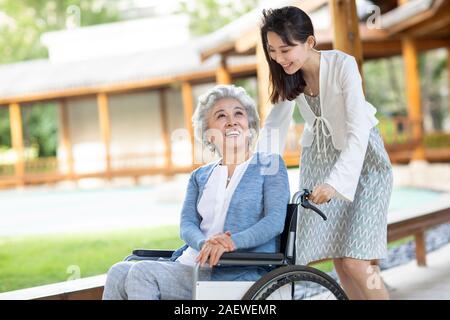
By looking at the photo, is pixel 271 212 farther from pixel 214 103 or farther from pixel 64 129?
→ pixel 64 129

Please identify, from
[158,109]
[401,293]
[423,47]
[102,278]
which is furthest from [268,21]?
[158,109]

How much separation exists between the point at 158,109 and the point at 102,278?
45.4ft

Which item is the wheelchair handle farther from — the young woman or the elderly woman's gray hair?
the elderly woman's gray hair

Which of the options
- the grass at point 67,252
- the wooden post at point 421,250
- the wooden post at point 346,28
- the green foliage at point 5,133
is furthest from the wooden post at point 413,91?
the green foliage at point 5,133

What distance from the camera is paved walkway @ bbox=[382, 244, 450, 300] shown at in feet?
11.4

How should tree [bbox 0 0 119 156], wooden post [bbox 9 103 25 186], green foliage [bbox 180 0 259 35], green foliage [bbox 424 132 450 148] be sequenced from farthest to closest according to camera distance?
1. tree [bbox 0 0 119 156]
2. green foliage [bbox 180 0 259 35]
3. wooden post [bbox 9 103 25 186]
4. green foliage [bbox 424 132 450 148]

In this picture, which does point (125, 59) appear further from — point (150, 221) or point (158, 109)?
point (150, 221)

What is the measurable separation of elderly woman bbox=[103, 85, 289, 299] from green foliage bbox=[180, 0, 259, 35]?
62.6 feet

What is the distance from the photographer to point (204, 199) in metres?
2.06

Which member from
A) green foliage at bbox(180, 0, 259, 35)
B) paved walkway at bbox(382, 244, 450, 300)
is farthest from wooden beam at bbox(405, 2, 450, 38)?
green foliage at bbox(180, 0, 259, 35)

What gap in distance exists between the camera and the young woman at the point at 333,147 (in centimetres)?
204

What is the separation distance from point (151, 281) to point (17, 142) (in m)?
15.1

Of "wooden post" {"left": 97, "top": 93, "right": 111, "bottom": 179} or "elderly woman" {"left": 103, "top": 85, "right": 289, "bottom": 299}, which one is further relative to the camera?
"wooden post" {"left": 97, "top": 93, "right": 111, "bottom": 179}

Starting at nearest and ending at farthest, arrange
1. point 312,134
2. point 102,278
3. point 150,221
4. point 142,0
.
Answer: point 312,134 < point 102,278 < point 150,221 < point 142,0
